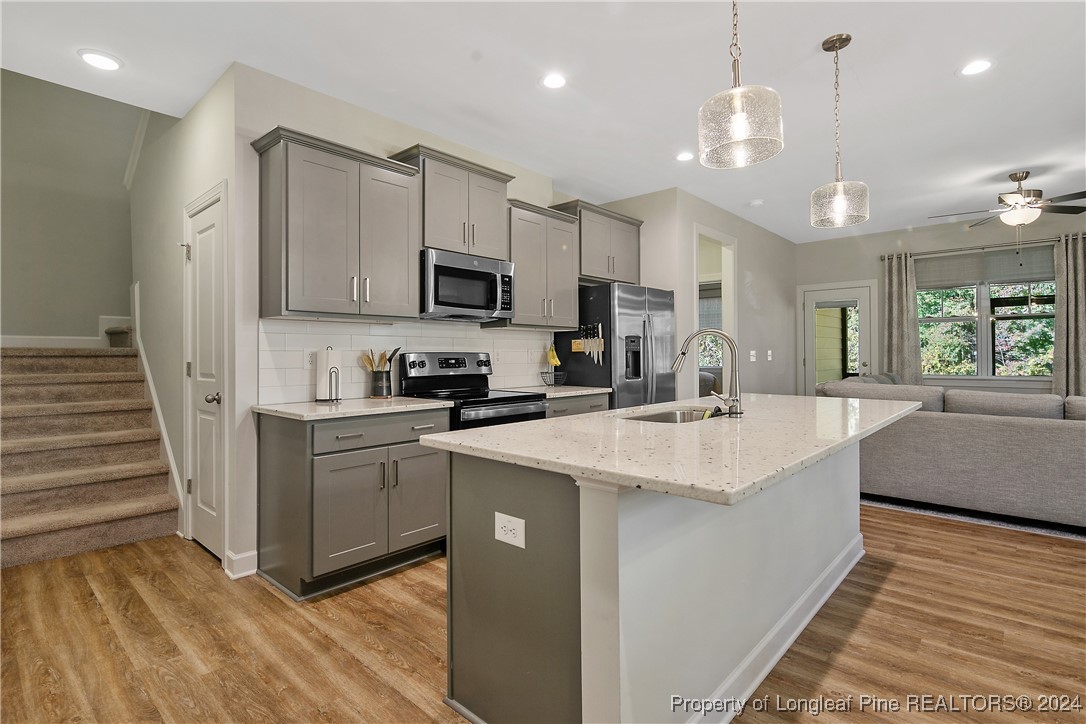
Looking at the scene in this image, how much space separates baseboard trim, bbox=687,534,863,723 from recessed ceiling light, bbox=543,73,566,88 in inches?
109

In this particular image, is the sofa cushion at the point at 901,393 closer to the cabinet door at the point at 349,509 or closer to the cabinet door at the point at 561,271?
the cabinet door at the point at 561,271

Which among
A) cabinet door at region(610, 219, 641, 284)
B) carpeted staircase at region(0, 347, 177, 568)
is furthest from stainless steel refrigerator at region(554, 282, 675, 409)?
carpeted staircase at region(0, 347, 177, 568)

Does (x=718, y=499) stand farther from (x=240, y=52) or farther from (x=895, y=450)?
(x=895, y=450)

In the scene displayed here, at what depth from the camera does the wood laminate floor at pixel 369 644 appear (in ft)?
5.83

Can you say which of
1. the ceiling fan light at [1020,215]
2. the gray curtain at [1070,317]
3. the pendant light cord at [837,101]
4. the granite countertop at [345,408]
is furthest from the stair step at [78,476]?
the gray curtain at [1070,317]

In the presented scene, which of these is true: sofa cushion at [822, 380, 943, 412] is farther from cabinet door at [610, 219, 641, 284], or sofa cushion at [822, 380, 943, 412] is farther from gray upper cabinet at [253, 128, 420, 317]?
gray upper cabinet at [253, 128, 420, 317]

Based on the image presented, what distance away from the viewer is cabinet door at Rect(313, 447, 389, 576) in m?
2.51

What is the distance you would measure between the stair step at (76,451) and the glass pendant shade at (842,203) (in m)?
4.41

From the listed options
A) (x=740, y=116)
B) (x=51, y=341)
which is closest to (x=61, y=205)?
(x=51, y=341)

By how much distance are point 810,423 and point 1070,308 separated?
19.2 feet

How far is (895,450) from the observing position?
393 centimetres

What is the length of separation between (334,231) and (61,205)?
3.74m

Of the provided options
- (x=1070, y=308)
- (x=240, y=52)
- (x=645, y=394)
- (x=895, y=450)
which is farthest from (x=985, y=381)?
(x=240, y=52)

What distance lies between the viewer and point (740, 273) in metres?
5.86
